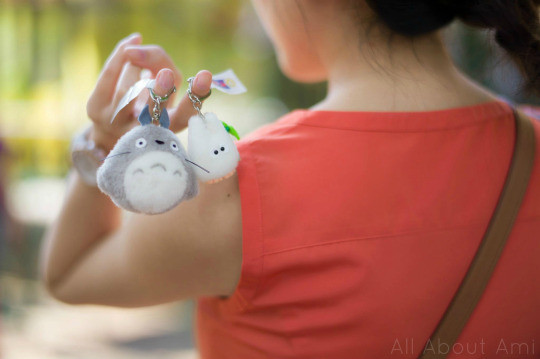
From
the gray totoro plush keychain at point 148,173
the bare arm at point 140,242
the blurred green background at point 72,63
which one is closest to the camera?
the gray totoro plush keychain at point 148,173

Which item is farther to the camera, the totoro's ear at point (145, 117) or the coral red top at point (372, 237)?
the coral red top at point (372, 237)

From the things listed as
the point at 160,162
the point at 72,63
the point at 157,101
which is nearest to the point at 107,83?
the point at 157,101

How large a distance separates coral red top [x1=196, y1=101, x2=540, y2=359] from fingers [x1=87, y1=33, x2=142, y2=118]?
9.9 inches

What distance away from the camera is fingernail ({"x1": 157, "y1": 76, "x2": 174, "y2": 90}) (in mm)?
787

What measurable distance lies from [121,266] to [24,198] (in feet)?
21.5

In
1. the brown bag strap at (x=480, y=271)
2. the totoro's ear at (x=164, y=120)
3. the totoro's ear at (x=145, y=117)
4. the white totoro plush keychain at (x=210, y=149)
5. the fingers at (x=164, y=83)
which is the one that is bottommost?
the brown bag strap at (x=480, y=271)

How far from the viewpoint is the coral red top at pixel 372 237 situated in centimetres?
92

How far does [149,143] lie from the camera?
737mm

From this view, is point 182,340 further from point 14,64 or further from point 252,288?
point 14,64

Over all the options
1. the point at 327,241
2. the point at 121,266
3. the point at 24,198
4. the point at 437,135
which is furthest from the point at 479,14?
the point at 24,198

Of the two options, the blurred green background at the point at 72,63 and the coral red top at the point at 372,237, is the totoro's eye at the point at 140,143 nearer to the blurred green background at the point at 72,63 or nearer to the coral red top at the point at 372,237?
the coral red top at the point at 372,237

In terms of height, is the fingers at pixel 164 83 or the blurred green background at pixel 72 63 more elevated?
the fingers at pixel 164 83

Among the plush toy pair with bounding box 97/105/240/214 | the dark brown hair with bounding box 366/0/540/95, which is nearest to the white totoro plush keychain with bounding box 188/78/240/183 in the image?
the plush toy pair with bounding box 97/105/240/214

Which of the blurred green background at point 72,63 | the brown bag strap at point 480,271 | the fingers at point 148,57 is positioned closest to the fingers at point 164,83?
the fingers at point 148,57
